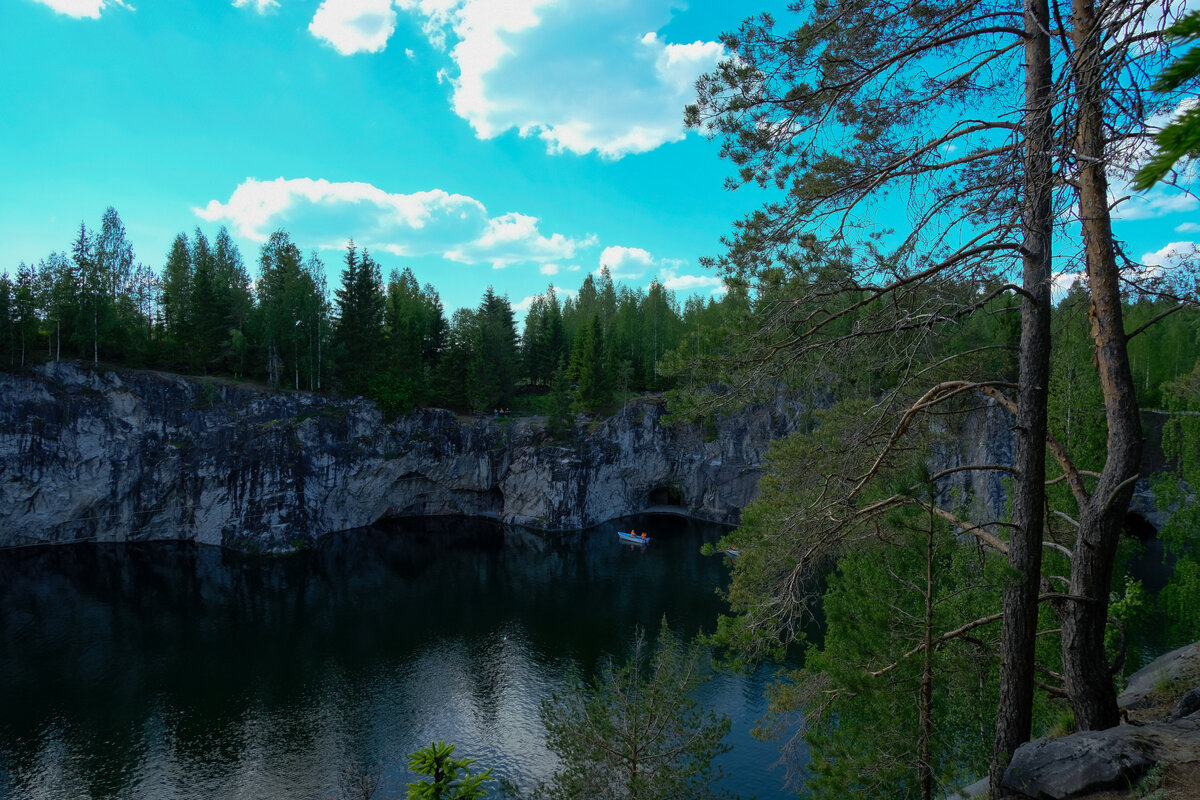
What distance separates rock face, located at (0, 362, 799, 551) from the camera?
3738 cm

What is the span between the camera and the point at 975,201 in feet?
17.0

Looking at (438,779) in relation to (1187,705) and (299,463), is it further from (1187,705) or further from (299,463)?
(299,463)

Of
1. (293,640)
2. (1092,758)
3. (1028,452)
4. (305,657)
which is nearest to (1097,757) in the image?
(1092,758)

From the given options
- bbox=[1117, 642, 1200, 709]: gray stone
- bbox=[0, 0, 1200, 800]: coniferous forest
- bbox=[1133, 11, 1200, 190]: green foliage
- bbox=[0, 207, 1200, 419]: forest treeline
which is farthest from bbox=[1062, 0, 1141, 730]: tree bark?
bbox=[0, 207, 1200, 419]: forest treeline

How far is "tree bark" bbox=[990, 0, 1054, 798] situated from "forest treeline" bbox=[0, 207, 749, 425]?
37376 millimetres

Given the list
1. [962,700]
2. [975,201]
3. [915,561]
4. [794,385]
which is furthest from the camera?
[915,561]

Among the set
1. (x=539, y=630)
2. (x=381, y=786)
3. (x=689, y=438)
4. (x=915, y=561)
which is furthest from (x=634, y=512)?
(x=915, y=561)

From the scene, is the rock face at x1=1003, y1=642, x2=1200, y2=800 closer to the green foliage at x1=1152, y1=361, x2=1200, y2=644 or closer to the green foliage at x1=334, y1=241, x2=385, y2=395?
the green foliage at x1=1152, y1=361, x2=1200, y2=644

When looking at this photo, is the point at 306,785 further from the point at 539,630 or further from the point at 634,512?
the point at 634,512

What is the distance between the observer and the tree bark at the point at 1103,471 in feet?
15.5

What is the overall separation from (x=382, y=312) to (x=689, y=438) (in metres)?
26.6

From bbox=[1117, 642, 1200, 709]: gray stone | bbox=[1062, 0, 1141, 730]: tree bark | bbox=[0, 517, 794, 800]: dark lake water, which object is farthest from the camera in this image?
bbox=[0, 517, 794, 800]: dark lake water

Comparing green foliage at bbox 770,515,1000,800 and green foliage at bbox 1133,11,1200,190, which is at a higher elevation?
green foliage at bbox 1133,11,1200,190

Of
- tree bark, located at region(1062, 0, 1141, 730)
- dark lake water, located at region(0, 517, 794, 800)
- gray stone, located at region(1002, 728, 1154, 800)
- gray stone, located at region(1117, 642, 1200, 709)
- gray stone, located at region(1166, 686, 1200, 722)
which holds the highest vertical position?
tree bark, located at region(1062, 0, 1141, 730)
